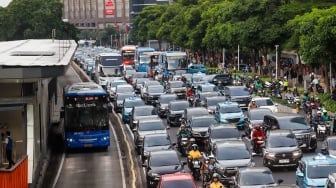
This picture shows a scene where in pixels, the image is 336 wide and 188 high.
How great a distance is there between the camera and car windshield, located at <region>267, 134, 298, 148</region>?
32000 mm

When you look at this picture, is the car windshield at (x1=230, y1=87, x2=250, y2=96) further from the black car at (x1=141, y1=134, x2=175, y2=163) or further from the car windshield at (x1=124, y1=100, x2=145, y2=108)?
the black car at (x1=141, y1=134, x2=175, y2=163)

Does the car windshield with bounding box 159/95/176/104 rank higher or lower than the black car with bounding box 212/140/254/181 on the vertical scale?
lower

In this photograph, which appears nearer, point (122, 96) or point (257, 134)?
point (257, 134)

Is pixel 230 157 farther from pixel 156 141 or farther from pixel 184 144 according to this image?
pixel 184 144

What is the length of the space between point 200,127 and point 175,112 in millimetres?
8831

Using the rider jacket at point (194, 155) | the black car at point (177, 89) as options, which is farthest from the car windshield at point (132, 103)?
the rider jacket at point (194, 155)

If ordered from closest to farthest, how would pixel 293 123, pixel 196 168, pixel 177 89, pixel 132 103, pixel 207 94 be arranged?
1. pixel 196 168
2. pixel 293 123
3. pixel 132 103
4. pixel 207 94
5. pixel 177 89

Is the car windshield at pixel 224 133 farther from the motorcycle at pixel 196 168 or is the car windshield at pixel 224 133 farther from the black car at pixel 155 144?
the motorcycle at pixel 196 168

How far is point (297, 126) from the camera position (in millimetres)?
36094

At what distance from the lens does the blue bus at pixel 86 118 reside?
39.0 metres

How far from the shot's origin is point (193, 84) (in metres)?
64.8

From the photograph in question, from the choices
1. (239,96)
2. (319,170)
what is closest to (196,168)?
(319,170)

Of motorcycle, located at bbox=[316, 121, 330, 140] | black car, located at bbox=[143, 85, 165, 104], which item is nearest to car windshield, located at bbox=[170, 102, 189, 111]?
black car, located at bbox=[143, 85, 165, 104]

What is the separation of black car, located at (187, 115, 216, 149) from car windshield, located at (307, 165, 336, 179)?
12326 mm
